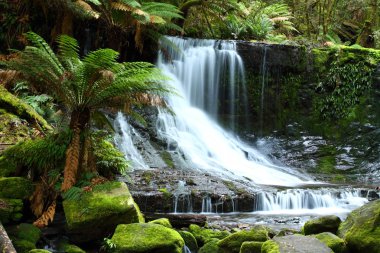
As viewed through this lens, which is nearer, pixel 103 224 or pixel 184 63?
pixel 103 224

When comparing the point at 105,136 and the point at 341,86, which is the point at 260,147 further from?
the point at 105,136

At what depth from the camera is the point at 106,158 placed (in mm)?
6590

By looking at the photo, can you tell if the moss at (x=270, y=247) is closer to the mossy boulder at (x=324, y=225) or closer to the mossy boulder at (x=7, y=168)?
the mossy boulder at (x=324, y=225)

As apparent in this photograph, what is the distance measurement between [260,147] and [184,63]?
11.9ft

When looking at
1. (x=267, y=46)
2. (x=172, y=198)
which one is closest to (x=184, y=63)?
(x=267, y=46)

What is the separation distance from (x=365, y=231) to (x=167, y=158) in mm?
5655

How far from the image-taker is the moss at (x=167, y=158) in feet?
31.4

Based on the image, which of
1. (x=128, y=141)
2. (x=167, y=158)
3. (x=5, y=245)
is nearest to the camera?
(x=5, y=245)

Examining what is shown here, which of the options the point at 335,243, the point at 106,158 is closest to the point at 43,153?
the point at 106,158

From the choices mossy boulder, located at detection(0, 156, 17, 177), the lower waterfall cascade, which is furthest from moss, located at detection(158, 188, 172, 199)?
mossy boulder, located at detection(0, 156, 17, 177)

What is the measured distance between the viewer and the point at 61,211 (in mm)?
5680

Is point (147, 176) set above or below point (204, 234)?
above

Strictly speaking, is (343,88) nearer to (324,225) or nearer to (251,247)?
(324,225)

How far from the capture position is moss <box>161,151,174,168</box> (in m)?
9.58
